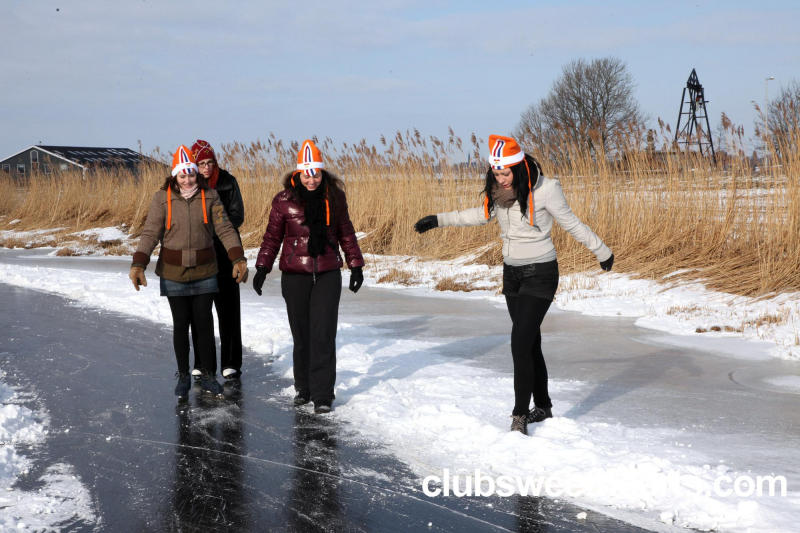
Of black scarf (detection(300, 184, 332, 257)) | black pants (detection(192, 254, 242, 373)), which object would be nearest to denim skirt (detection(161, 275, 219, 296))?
black pants (detection(192, 254, 242, 373))

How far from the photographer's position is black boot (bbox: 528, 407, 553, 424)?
484 centimetres

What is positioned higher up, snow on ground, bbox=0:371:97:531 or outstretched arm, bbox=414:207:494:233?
outstretched arm, bbox=414:207:494:233

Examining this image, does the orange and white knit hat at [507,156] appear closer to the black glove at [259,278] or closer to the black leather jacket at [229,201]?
the black glove at [259,278]

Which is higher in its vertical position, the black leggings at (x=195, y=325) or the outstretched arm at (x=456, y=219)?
the outstretched arm at (x=456, y=219)

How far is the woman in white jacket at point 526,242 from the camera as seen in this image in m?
4.62

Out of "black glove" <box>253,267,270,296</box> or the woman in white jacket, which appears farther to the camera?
"black glove" <box>253,267,270,296</box>

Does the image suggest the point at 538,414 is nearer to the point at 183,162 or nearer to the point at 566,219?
the point at 566,219

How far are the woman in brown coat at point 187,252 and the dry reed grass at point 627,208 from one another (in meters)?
1.19

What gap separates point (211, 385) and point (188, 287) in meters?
0.75

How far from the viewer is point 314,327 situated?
553 centimetres

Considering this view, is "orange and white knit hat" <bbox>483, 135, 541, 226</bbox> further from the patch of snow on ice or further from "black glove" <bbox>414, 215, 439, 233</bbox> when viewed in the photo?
the patch of snow on ice

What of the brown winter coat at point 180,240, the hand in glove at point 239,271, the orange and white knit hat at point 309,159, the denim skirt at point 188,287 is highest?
the orange and white knit hat at point 309,159

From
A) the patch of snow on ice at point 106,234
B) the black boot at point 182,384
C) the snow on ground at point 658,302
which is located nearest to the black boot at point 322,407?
the black boot at point 182,384

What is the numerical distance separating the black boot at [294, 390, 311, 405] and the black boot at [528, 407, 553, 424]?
1653 mm
